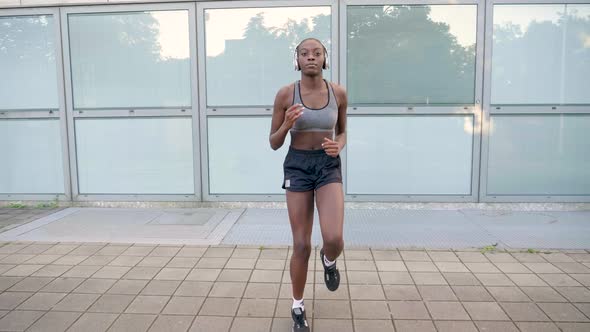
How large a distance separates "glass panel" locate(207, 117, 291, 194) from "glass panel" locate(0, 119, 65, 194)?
8.08 feet

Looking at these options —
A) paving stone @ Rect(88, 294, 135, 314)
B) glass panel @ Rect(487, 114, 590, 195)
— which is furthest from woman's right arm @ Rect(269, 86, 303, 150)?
glass panel @ Rect(487, 114, 590, 195)

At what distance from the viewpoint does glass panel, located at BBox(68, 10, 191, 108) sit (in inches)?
278

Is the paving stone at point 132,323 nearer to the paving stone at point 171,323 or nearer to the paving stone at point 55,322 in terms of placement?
the paving stone at point 171,323

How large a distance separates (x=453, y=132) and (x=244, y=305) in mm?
4429

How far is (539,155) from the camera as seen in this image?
6906 mm

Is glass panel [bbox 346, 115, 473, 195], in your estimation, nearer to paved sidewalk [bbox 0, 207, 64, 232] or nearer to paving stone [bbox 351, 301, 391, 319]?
paving stone [bbox 351, 301, 391, 319]

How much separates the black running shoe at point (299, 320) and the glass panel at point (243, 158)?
12.5 feet

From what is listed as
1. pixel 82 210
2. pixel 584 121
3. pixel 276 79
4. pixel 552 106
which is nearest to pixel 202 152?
pixel 276 79

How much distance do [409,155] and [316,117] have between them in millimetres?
3956

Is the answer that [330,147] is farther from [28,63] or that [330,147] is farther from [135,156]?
[28,63]

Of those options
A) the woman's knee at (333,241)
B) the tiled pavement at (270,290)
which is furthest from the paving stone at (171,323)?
the woman's knee at (333,241)

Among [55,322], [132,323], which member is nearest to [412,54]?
[132,323]

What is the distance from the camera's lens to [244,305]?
3.78 meters

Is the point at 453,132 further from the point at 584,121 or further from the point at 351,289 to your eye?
the point at 351,289
